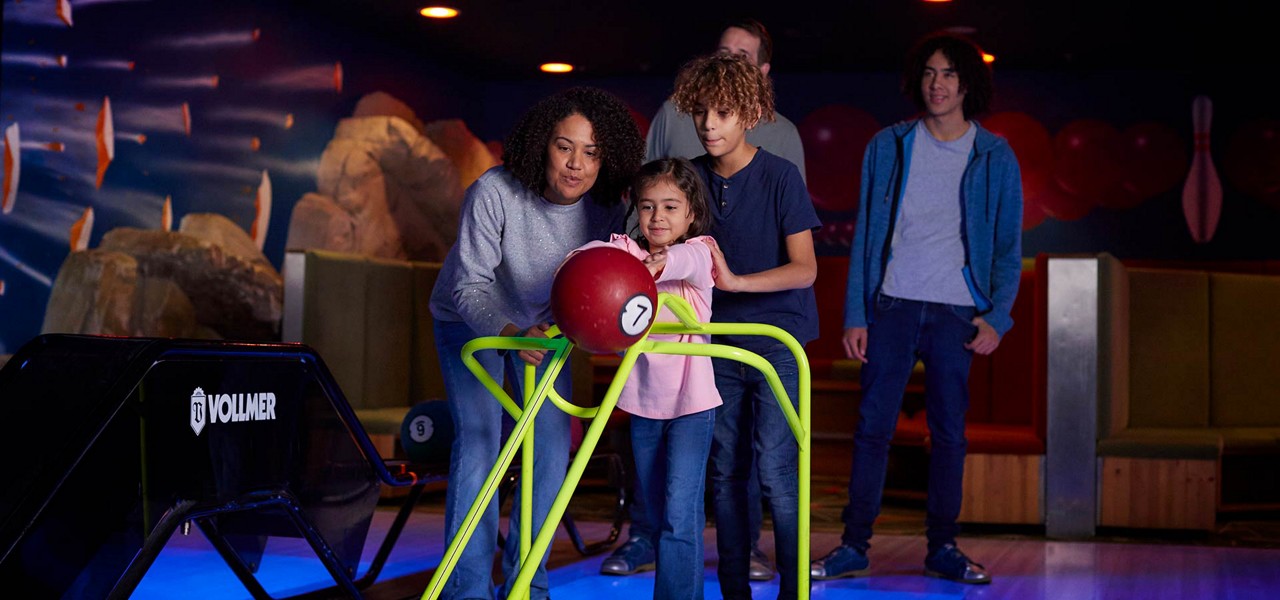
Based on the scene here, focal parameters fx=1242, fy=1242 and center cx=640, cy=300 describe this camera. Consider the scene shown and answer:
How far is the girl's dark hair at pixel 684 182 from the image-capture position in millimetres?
2633

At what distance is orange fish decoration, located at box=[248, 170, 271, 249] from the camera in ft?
22.8

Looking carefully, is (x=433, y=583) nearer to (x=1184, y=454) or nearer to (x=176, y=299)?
(x=1184, y=454)

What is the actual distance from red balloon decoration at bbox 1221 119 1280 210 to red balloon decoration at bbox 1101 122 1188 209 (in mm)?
336

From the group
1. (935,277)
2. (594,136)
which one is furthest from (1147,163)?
(594,136)

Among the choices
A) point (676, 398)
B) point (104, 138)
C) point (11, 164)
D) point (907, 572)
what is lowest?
point (907, 572)

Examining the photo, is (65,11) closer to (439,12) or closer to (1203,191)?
(439,12)

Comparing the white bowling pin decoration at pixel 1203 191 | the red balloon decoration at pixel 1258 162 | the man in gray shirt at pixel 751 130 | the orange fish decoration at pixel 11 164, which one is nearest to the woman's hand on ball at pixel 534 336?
the man in gray shirt at pixel 751 130

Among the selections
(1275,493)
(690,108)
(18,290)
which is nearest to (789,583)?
(690,108)

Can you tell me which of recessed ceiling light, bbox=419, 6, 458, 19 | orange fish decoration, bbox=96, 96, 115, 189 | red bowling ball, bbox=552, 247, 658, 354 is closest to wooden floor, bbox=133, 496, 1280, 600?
red bowling ball, bbox=552, 247, 658, 354

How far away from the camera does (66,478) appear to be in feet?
7.63

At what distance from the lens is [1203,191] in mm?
8172

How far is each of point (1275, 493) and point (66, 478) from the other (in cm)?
492

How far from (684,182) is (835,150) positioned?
20.4 feet

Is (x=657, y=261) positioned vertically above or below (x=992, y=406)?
above
